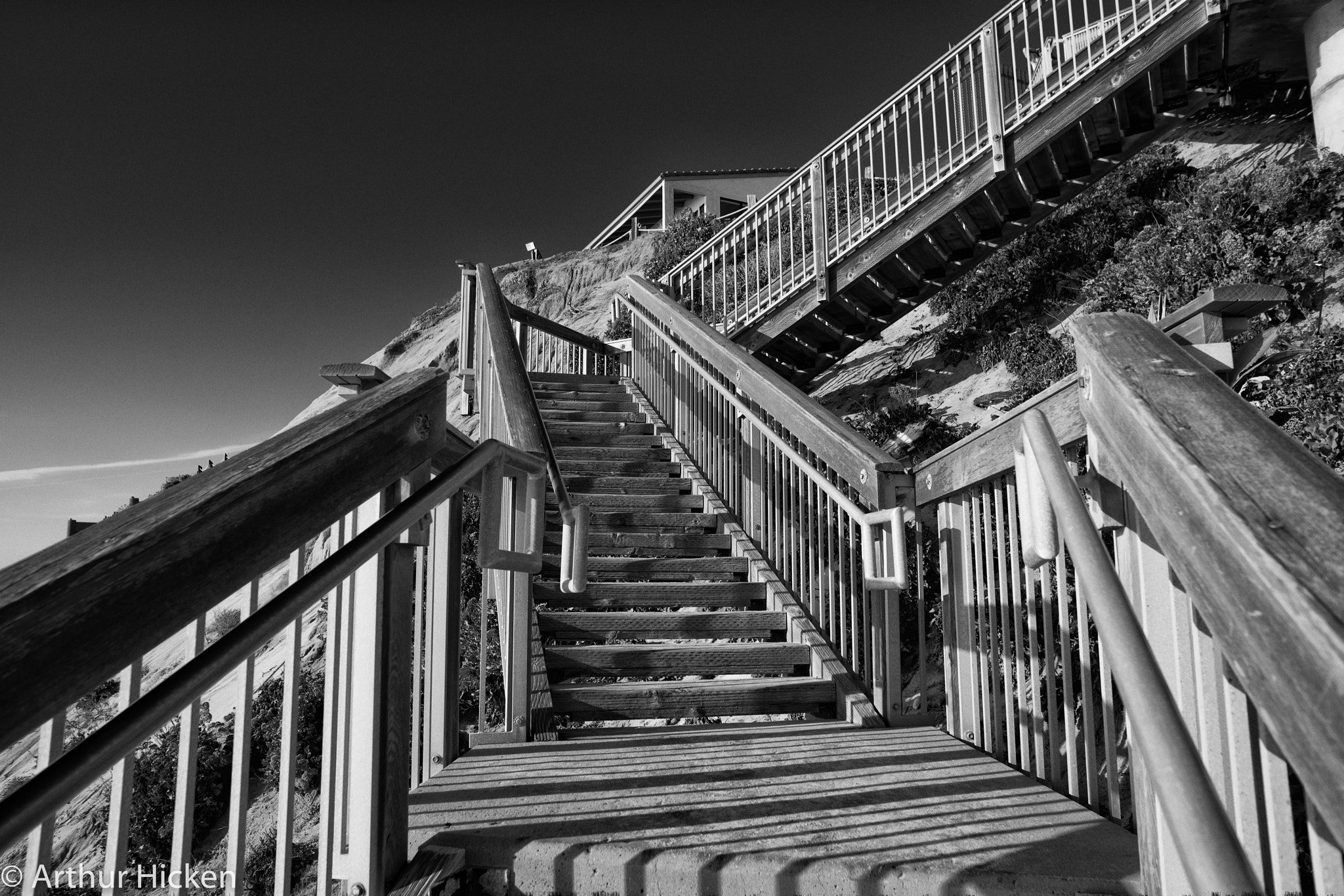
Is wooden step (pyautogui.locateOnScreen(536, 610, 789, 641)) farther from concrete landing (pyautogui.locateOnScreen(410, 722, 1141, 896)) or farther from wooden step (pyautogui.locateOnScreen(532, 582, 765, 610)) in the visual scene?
concrete landing (pyautogui.locateOnScreen(410, 722, 1141, 896))

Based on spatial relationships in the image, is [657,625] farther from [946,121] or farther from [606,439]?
[946,121]

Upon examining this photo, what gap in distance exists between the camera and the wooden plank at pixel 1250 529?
0.61 metres

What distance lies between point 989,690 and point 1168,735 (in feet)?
6.29

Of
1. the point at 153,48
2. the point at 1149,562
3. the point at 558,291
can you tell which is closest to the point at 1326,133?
the point at 1149,562

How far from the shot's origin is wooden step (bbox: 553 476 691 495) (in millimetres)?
5195

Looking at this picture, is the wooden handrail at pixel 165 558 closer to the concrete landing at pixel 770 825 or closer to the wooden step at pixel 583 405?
the concrete landing at pixel 770 825

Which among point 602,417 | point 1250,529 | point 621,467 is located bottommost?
point 1250,529

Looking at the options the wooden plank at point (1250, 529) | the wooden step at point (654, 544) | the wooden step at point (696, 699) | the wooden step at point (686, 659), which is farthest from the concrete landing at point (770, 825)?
the wooden step at point (654, 544)

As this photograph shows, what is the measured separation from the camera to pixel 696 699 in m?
3.25

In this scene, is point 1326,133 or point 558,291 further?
point 558,291

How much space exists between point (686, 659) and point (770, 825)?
5.83ft

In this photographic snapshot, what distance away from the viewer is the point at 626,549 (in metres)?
4.63

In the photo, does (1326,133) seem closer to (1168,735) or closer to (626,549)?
(626,549)

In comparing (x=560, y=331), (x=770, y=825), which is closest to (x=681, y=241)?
(x=560, y=331)
